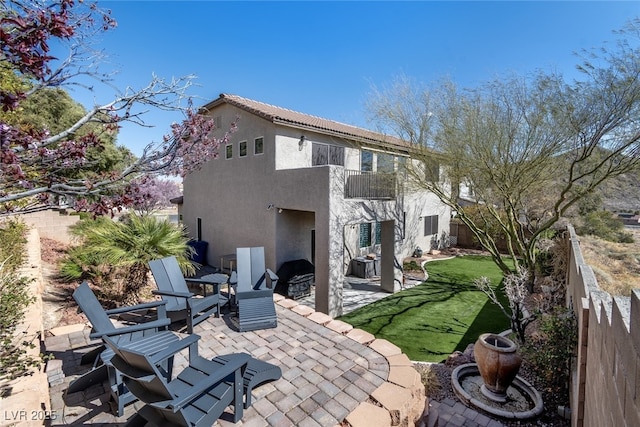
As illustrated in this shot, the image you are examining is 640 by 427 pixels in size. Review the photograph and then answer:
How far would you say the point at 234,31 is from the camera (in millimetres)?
11734

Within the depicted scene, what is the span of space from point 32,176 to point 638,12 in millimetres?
12947

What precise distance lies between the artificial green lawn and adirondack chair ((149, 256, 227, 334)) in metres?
5.24

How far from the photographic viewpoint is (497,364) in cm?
558

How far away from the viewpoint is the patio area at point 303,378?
3.74 m

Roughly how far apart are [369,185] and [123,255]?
8.84 meters

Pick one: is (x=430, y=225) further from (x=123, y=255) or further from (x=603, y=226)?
(x=123, y=255)

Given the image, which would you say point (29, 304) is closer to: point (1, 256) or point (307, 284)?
point (1, 256)

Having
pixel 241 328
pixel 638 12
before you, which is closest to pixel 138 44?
pixel 241 328

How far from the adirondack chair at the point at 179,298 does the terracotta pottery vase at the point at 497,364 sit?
220 inches

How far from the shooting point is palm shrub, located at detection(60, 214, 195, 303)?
304 inches

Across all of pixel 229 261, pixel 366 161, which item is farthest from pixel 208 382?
pixel 366 161

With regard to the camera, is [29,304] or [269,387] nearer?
[269,387]

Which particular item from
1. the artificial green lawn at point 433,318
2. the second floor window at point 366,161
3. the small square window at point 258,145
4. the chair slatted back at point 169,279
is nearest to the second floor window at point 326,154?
the second floor window at point 366,161

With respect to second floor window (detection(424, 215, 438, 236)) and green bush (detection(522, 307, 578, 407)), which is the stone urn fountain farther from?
second floor window (detection(424, 215, 438, 236))
